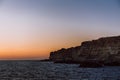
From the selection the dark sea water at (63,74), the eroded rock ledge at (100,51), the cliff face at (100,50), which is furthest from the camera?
the cliff face at (100,50)

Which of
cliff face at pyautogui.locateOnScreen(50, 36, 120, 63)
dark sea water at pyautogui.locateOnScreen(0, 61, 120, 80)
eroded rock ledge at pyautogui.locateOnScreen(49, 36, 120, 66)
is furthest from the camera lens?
cliff face at pyautogui.locateOnScreen(50, 36, 120, 63)

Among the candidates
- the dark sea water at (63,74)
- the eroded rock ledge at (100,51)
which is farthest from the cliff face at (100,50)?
the dark sea water at (63,74)

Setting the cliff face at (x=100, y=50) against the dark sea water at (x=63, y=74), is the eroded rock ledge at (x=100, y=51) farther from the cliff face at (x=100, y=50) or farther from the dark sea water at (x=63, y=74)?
the dark sea water at (x=63, y=74)

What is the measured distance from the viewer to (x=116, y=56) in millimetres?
148500

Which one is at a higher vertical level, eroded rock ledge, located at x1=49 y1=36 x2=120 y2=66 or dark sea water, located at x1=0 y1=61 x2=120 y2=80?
eroded rock ledge, located at x1=49 y1=36 x2=120 y2=66

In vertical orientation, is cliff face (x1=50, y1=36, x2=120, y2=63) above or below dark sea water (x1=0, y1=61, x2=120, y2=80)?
above

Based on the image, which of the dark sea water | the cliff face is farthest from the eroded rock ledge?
the dark sea water

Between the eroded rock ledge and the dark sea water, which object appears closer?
the dark sea water

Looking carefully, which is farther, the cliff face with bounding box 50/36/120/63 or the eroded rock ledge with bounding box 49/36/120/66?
the cliff face with bounding box 50/36/120/63

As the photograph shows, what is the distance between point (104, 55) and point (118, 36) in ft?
50.7

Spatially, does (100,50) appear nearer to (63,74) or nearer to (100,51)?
(100,51)

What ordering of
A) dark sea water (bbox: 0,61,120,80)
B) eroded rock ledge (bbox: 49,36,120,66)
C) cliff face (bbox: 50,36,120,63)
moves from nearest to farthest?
dark sea water (bbox: 0,61,120,80), eroded rock ledge (bbox: 49,36,120,66), cliff face (bbox: 50,36,120,63)

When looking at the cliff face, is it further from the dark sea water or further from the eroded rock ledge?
the dark sea water

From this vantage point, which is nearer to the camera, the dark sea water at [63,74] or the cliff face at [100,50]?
the dark sea water at [63,74]
